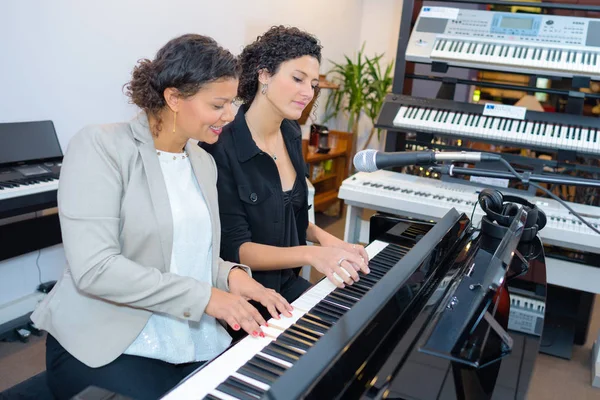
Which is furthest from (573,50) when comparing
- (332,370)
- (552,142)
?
(332,370)

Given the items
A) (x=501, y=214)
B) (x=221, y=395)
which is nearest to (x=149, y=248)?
(x=221, y=395)

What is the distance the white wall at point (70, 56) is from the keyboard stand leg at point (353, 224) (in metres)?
1.51

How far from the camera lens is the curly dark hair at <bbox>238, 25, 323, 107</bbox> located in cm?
190

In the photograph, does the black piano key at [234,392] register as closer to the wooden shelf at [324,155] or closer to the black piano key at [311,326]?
the black piano key at [311,326]

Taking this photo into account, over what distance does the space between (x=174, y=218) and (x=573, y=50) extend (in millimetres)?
2466

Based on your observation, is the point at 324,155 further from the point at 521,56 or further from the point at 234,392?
the point at 234,392

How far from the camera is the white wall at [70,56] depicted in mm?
2775

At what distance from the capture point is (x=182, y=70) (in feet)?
4.73

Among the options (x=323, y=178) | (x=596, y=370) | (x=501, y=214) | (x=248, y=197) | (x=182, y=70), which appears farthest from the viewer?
(x=323, y=178)

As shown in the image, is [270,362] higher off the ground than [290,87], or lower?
lower

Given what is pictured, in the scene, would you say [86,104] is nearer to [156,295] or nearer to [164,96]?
[164,96]

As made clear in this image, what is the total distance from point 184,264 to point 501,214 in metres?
0.98

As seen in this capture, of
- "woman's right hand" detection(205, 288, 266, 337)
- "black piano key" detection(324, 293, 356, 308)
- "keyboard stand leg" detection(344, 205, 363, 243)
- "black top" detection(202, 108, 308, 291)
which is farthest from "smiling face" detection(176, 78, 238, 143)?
"keyboard stand leg" detection(344, 205, 363, 243)

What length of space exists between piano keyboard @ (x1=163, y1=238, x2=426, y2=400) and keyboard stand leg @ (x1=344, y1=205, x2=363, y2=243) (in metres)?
1.49
